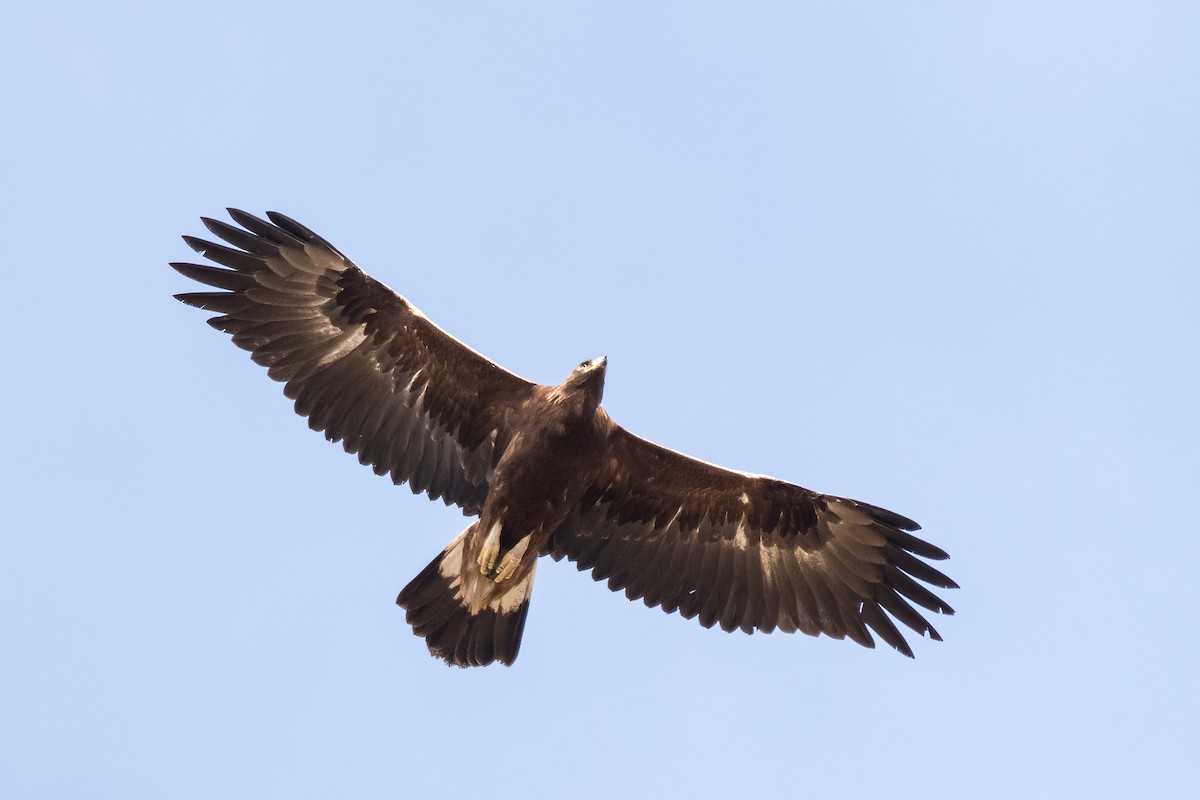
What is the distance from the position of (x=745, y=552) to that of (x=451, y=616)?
2.59 metres

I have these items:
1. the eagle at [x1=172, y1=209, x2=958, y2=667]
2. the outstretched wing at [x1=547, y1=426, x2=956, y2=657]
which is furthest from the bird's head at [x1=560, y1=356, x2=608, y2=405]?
the outstretched wing at [x1=547, y1=426, x2=956, y2=657]

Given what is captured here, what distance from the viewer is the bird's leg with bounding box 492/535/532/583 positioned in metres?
14.4

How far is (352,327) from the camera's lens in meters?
14.9

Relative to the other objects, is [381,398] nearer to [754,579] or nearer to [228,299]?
[228,299]

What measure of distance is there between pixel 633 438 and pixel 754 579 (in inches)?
68.1

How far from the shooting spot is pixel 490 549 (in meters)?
14.4

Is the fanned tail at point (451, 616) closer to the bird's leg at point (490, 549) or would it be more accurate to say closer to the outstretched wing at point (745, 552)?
the bird's leg at point (490, 549)

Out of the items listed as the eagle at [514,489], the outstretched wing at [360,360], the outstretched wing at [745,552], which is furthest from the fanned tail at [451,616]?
the outstretched wing at [745,552]

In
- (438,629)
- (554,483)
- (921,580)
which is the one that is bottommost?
(438,629)

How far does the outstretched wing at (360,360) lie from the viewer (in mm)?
14680

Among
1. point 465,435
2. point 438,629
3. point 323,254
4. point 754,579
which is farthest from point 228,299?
point 754,579

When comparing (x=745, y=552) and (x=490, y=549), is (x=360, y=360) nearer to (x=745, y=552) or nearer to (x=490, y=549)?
(x=490, y=549)

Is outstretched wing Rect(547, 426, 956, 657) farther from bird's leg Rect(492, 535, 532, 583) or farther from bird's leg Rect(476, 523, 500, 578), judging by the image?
bird's leg Rect(476, 523, 500, 578)

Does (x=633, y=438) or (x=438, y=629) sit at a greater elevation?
(x=633, y=438)
